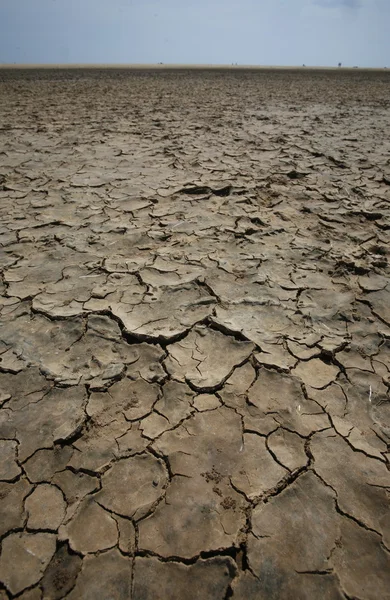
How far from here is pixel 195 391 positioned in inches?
56.7

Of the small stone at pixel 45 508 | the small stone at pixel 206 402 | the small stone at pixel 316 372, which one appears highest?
the small stone at pixel 316 372

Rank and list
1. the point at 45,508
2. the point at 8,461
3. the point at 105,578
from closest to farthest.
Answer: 1. the point at 105,578
2. the point at 45,508
3. the point at 8,461

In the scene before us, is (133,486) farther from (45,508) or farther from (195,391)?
(195,391)

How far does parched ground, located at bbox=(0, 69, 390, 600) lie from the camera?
3.20 feet

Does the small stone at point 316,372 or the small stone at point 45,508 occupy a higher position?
the small stone at point 316,372

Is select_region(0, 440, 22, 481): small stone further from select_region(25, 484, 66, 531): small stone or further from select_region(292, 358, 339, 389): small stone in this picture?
select_region(292, 358, 339, 389): small stone

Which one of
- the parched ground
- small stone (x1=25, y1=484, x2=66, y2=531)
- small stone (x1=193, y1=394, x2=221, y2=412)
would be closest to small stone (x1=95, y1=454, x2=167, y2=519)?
the parched ground

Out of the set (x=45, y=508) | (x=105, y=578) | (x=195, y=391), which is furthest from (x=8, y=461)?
(x=195, y=391)

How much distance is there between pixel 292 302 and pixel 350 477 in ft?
3.11

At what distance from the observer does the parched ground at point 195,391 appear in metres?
0.97

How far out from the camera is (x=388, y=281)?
204 cm

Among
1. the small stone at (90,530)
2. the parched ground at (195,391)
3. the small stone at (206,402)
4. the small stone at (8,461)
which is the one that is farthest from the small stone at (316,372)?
the small stone at (8,461)

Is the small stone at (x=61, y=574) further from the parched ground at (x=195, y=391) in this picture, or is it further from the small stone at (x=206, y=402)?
the small stone at (x=206, y=402)

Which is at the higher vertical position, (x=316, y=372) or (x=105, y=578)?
(x=316, y=372)
